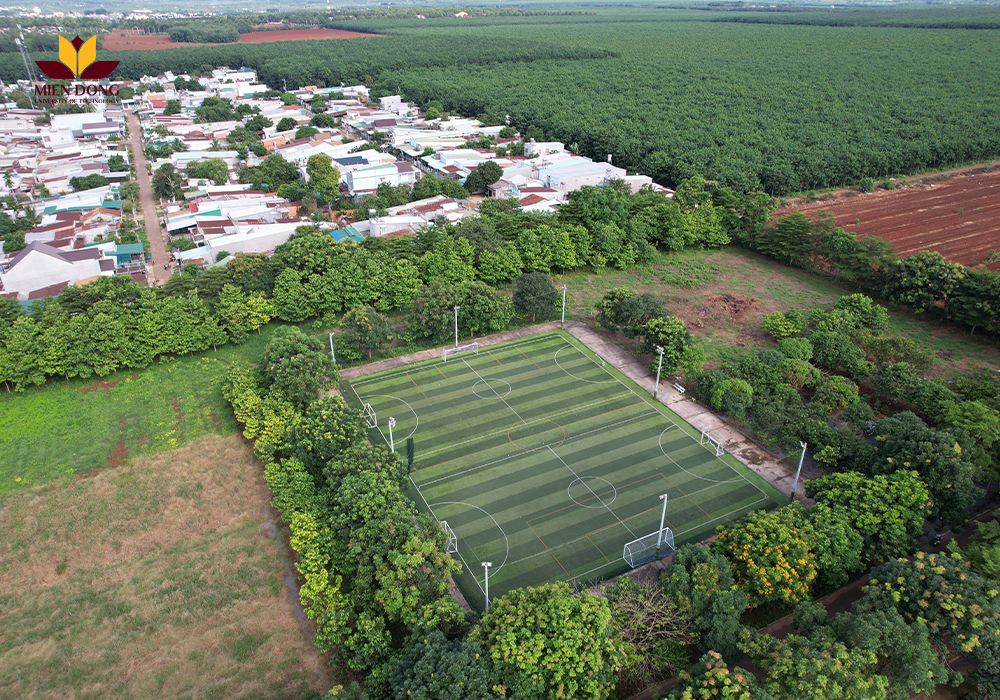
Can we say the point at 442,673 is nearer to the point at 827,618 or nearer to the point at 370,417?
the point at 827,618

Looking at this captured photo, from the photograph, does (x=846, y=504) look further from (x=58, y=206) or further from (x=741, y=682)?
(x=58, y=206)

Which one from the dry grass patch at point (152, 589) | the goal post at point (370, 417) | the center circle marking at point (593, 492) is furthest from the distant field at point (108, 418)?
the center circle marking at point (593, 492)

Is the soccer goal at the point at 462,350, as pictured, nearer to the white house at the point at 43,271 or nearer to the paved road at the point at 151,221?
the paved road at the point at 151,221

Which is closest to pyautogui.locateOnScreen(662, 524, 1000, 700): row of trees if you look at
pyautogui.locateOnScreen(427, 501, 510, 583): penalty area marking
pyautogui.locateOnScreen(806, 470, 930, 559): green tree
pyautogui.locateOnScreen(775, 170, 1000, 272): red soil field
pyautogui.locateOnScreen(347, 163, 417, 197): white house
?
pyautogui.locateOnScreen(806, 470, 930, 559): green tree

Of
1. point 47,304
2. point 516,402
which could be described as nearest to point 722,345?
point 516,402

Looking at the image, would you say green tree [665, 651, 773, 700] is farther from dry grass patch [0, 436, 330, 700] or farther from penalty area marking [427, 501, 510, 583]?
dry grass patch [0, 436, 330, 700]

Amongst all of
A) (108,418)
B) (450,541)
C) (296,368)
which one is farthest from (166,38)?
(450,541)
